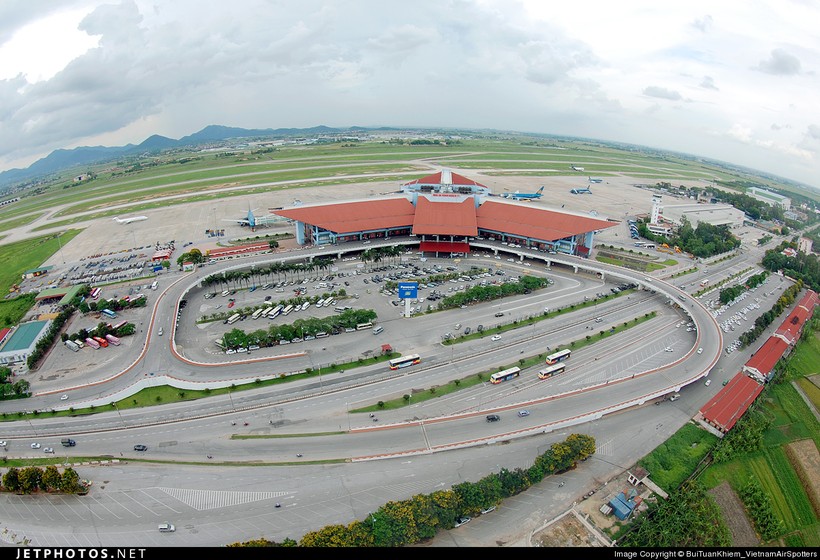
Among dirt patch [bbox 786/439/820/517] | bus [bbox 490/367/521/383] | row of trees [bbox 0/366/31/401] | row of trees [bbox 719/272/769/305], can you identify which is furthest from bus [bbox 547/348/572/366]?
row of trees [bbox 0/366/31/401]

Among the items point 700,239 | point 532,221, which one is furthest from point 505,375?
point 700,239

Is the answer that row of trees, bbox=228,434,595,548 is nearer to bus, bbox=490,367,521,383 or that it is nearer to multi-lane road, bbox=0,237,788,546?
multi-lane road, bbox=0,237,788,546

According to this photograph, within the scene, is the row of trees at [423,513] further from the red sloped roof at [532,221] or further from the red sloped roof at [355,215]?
Result: the red sloped roof at [355,215]

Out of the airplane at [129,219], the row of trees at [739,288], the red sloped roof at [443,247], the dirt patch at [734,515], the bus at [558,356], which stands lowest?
the dirt patch at [734,515]

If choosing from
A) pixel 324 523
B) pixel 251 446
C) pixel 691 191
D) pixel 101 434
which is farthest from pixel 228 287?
pixel 691 191

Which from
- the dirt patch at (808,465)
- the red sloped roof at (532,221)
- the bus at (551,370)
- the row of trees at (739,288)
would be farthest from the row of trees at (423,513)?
the red sloped roof at (532,221)

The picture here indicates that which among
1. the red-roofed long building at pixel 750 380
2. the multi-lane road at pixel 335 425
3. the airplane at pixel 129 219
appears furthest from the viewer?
the airplane at pixel 129 219
